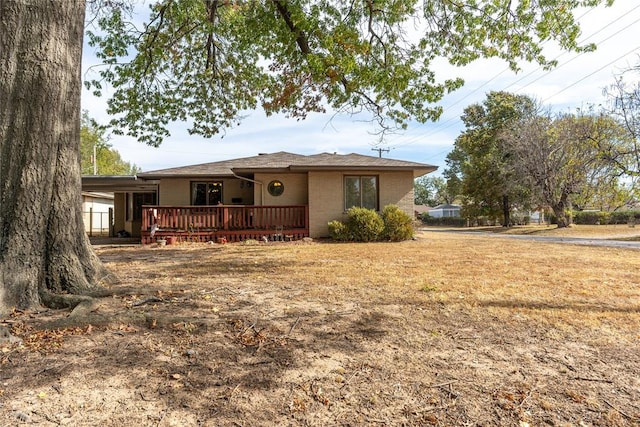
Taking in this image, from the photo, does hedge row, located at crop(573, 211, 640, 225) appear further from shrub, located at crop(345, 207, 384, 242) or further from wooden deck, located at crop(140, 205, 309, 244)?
wooden deck, located at crop(140, 205, 309, 244)

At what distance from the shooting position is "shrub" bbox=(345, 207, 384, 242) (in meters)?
13.4

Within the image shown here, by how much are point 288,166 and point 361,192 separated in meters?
3.14

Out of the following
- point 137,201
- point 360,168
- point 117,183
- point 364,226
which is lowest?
point 364,226

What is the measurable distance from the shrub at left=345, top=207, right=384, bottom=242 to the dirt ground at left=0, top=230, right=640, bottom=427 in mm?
8050

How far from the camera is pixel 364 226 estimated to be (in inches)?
529

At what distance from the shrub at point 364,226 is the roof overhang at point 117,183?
8654 mm

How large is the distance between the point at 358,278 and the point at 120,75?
352 inches

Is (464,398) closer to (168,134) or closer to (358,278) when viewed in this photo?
(358,278)

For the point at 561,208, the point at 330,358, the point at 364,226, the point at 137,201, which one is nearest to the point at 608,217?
the point at 561,208

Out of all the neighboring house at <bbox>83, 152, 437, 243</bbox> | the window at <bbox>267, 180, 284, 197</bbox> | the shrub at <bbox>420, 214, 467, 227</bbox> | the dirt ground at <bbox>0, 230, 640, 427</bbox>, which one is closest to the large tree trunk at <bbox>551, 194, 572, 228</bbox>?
the neighboring house at <bbox>83, 152, 437, 243</bbox>

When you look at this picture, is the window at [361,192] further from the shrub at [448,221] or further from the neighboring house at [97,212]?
the shrub at [448,221]

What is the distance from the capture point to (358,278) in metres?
6.14

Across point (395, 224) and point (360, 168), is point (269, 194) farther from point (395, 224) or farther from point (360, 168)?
point (395, 224)

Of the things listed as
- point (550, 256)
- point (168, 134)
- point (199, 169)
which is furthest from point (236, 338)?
point (199, 169)
